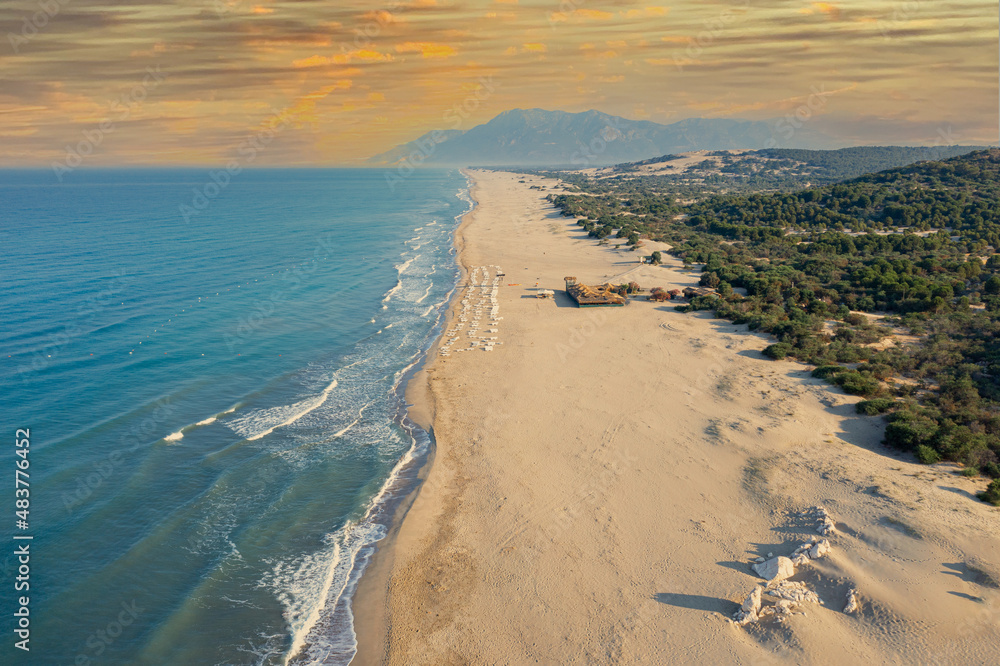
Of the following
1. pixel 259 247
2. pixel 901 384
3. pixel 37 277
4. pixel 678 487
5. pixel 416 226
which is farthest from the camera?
pixel 416 226

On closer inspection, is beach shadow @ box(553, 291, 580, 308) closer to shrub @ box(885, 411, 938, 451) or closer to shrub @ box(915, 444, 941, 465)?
shrub @ box(885, 411, 938, 451)

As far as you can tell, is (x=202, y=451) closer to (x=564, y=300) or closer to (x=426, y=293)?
(x=426, y=293)

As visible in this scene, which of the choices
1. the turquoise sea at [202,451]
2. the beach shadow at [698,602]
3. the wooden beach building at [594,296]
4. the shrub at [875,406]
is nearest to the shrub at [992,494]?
the shrub at [875,406]

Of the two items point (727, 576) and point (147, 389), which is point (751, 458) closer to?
point (727, 576)

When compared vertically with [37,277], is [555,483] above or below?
below

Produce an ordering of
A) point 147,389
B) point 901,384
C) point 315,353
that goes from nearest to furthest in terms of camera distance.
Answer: point 901,384, point 147,389, point 315,353

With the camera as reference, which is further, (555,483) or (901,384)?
(901,384)

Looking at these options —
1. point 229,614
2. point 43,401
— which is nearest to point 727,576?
point 229,614
